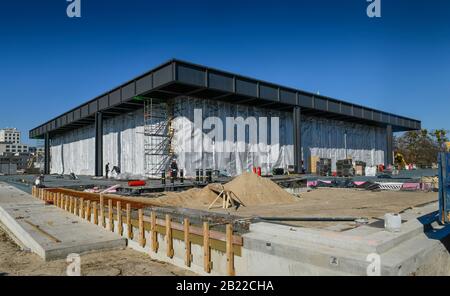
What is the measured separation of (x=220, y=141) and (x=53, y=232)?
21440 millimetres

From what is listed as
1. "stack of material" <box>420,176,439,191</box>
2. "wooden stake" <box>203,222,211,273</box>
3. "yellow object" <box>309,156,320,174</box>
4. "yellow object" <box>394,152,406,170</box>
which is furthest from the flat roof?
"wooden stake" <box>203,222,211,273</box>

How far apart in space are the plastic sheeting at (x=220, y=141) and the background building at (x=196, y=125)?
0.32ft

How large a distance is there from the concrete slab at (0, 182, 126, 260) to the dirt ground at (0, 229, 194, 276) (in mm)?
296

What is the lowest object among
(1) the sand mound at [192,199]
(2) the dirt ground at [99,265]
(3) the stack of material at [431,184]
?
(2) the dirt ground at [99,265]

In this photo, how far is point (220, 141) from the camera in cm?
3241

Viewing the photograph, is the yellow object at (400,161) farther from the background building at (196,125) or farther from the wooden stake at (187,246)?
the wooden stake at (187,246)

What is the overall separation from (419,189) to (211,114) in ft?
62.8

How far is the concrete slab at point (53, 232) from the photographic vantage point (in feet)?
33.1

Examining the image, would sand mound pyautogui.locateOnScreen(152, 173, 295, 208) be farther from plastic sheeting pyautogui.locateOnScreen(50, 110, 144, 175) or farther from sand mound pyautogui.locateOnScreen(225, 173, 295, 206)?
plastic sheeting pyautogui.locateOnScreen(50, 110, 144, 175)

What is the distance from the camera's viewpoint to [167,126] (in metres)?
31.3

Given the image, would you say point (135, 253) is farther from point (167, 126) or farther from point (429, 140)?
point (429, 140)

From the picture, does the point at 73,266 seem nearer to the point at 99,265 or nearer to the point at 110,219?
the point at 99,265

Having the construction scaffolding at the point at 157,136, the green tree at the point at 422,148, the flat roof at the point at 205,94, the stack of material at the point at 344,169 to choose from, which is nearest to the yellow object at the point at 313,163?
the flat roof at the point at 205,94

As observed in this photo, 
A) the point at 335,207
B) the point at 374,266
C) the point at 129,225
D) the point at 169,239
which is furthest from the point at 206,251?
the point at 335,207
